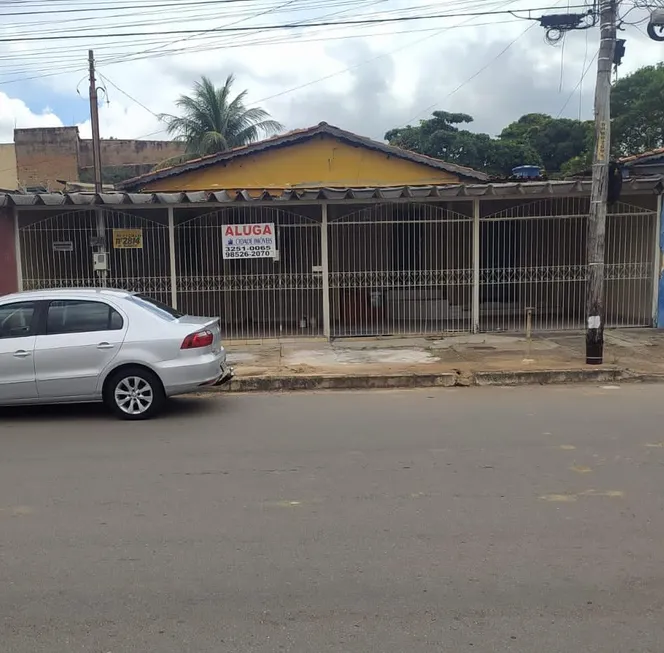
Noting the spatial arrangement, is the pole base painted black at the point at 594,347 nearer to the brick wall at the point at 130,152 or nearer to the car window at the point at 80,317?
the car window at the point at 80,317

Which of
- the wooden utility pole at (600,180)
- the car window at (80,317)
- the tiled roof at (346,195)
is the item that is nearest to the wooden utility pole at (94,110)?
the tiled roof at (346,195)

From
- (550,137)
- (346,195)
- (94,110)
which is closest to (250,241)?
(346,195)

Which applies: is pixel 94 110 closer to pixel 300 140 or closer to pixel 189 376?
pixel 300 140

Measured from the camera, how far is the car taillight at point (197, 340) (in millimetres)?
7109

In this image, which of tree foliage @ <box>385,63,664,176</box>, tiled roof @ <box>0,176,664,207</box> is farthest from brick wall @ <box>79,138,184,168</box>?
tiled roof @ <box>0,176,664,207</box>

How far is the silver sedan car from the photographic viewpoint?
274 inches

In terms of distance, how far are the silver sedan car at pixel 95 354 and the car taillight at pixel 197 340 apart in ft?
0.04

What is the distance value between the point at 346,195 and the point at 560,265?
17.9 ft

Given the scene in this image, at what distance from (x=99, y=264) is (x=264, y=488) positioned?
8.39 metres

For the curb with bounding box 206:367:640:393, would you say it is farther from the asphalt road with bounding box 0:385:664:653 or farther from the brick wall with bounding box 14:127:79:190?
the brick wall with bounding box 14:127:79:190

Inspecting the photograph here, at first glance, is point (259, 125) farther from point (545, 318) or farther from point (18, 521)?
point (18, 521)

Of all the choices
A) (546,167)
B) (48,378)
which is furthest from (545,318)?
(546,167)

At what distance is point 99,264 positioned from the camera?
12.0 m

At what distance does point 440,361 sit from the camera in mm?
10195
